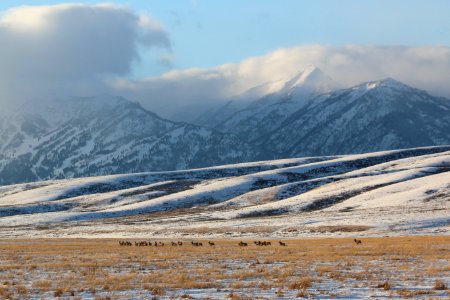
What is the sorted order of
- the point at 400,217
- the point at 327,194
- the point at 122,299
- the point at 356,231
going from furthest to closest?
the point at 327,194, the point at 400,217, the point at 356,231, the point at 122,299

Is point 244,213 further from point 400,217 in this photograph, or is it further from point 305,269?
point 305,269

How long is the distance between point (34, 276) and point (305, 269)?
15.0 m

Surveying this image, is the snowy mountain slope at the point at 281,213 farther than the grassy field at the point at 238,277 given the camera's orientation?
Yes

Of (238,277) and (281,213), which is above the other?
(238,277)

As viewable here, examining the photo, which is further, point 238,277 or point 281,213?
point 281,213

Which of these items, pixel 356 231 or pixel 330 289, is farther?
pixel 356 231

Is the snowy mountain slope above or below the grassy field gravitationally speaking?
below

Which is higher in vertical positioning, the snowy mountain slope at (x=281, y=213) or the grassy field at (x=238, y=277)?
the grassy field at (x=238, y=277)

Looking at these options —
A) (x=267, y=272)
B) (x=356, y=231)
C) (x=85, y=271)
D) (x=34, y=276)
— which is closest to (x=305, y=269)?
(x=267, y=272)

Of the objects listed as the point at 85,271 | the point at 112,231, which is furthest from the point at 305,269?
the point at 112,231

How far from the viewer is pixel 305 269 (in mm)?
36938

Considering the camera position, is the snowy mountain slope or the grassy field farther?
the snowy mountain slope

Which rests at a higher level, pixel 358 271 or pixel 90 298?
pixel 90 298

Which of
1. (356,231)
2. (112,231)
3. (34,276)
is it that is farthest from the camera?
(112,231)
